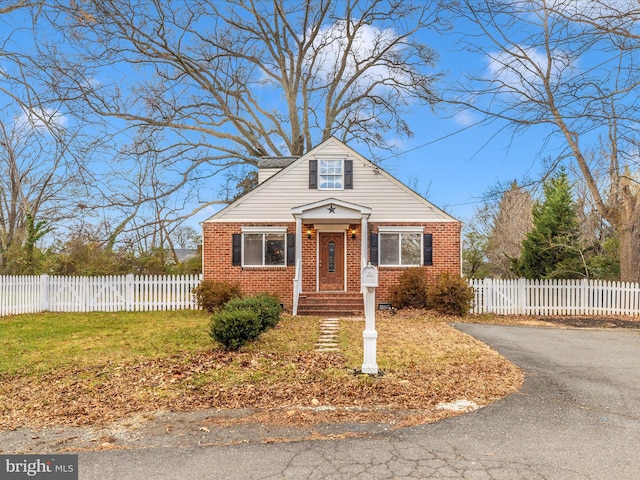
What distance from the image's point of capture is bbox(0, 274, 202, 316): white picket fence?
48.7ft

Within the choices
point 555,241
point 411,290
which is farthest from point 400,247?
point 555,241

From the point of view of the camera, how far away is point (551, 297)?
47.3 ft

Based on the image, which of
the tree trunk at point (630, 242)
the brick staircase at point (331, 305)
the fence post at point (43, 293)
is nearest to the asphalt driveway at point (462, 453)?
the brick staircase at point (331, 305)

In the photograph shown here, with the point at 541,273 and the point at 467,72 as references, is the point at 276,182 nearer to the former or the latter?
the point at 467,72

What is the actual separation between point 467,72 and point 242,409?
6840 mm

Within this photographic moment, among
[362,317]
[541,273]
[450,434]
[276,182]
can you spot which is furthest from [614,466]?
[541,273]

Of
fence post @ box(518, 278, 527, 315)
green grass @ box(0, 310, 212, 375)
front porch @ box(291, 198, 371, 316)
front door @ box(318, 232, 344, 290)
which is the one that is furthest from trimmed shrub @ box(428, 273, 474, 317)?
green grass @ box(0, 310, 212, 375)

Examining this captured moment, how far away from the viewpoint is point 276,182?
15.4 metres

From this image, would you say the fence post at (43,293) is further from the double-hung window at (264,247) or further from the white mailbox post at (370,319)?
the white mailbox post at (370,319)

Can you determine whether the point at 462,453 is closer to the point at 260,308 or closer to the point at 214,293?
the point at 260,308

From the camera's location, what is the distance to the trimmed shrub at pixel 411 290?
14258 millimetres

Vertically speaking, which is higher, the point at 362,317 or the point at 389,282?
the point at 389,282

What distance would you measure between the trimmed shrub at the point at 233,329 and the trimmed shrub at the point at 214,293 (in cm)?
635

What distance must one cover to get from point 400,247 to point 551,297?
17.3 feet
